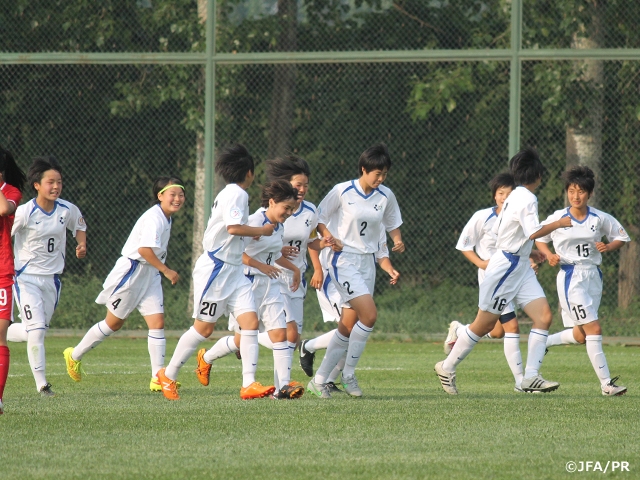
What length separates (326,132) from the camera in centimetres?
1531

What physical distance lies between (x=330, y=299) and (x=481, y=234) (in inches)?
73.2

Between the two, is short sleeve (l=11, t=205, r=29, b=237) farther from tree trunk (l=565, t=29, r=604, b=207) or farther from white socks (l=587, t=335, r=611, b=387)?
tree trunk (l=565, t=29, r=604, b=207)

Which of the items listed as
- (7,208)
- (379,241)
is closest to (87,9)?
(379,241)

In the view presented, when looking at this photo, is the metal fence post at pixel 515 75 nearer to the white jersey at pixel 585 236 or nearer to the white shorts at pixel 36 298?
the white jersey at pixel 585 236

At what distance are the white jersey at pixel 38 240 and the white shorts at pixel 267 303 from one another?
1712 millimetres

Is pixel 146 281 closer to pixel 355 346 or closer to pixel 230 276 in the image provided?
pixel 230 276

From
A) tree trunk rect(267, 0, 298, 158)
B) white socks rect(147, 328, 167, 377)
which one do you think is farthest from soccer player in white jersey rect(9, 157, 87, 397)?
tree trunk rect(267, 0, 298, 158)

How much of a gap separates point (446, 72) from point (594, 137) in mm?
2040

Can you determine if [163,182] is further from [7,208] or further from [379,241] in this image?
[7,208]

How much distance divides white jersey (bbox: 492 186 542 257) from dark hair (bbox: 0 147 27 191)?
349cm

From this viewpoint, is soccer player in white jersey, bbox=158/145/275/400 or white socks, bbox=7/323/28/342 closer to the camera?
soccer player in white jersey, bbox=158/145/275/400

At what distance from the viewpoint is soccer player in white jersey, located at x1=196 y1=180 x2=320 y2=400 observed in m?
7.69

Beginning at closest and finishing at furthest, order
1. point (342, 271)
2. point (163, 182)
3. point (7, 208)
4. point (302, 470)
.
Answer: point (302, 470)
point (7, 208)
point (342, 271)
point (163, 182)

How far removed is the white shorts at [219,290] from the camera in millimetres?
7605
